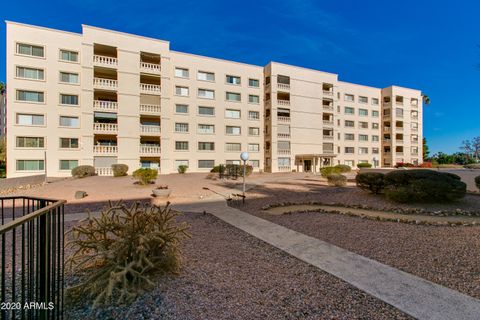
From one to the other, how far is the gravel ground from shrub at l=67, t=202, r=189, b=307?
0.70 feet

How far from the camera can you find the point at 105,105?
26.5m

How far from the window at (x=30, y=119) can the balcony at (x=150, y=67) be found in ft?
40.2

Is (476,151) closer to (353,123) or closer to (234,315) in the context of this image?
(353,123)

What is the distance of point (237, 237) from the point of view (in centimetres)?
603

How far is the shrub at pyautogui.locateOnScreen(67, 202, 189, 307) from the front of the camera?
311cm

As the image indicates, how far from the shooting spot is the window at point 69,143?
82.6 feet

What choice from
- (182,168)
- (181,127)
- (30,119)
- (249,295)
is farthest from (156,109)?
(249,295)

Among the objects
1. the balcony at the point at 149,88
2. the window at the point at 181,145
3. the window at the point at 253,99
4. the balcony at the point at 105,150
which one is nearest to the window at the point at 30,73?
the balcony at the point at 105,150

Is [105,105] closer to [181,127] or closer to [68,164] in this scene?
[68,164]

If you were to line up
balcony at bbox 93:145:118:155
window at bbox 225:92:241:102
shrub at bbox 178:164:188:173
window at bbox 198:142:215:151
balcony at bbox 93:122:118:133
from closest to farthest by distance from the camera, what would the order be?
balcony at bbox 93:145:118:155 → balcony at bbox 93:122:118:133 → shrub at bbox 178:164:188:173 → window at bbox 198:142:215:151 → window at bbox 225:92:241:102

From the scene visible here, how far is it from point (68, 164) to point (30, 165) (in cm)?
336

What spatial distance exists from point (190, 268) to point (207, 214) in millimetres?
4630

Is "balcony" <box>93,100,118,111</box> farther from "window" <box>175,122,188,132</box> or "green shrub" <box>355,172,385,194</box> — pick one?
"green shrub" <box>355,172,385,194</box>

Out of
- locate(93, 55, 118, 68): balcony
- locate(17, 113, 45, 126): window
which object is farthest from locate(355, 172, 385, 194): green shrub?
locate(17, 113, 45, 126): window
